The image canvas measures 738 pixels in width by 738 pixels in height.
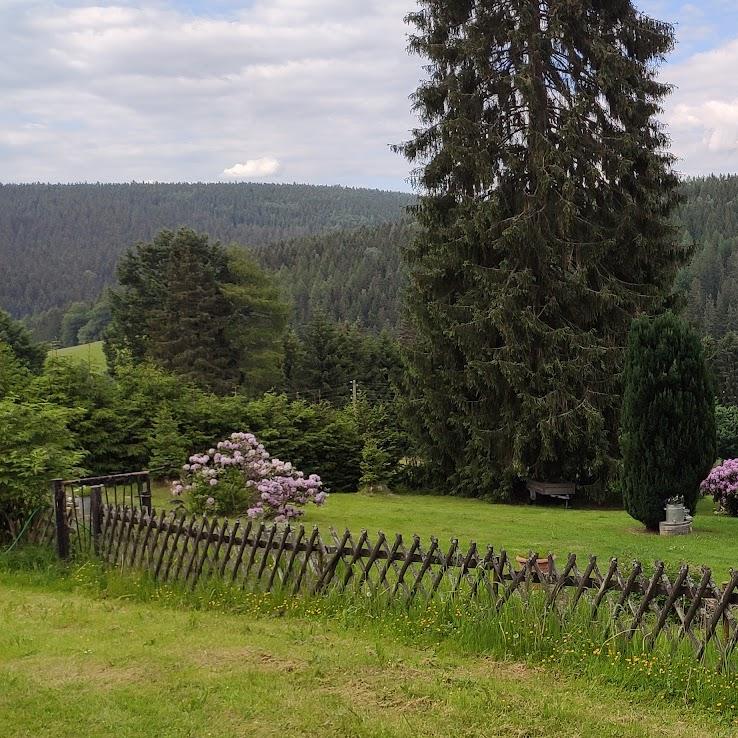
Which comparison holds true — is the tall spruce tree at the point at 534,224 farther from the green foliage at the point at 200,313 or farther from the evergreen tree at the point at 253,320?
the evergreen tree at the point at 253,320

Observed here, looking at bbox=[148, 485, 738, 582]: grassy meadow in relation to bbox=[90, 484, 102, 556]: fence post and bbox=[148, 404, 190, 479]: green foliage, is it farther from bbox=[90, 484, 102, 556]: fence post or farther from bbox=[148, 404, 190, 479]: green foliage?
bbox=[90, 484, 102, 556]: fence post

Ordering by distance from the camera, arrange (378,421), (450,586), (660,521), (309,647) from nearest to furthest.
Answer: (309,647), (450,586), (660,521), (378,421)

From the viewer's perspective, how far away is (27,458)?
10.2 metres

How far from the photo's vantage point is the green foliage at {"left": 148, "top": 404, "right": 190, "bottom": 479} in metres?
17.4

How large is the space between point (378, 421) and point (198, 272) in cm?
2125

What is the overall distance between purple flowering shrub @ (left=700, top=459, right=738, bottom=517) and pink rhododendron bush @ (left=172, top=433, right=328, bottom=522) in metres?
9.36

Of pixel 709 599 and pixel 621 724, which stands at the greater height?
pixel 709 599

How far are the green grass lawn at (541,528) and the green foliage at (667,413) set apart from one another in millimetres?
923

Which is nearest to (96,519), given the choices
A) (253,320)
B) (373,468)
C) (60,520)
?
(60,520)

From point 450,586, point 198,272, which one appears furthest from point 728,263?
point 450,586

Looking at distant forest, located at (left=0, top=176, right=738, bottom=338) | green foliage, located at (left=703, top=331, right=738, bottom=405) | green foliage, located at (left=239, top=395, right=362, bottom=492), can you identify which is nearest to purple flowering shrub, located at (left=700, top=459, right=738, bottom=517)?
green foliage, located at (left=239, top=395, right=362, bottom=492)

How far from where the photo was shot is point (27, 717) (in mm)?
4863

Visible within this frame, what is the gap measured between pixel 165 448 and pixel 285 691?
512 inches

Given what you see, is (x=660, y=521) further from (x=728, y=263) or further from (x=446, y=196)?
(x=728, y=263)
